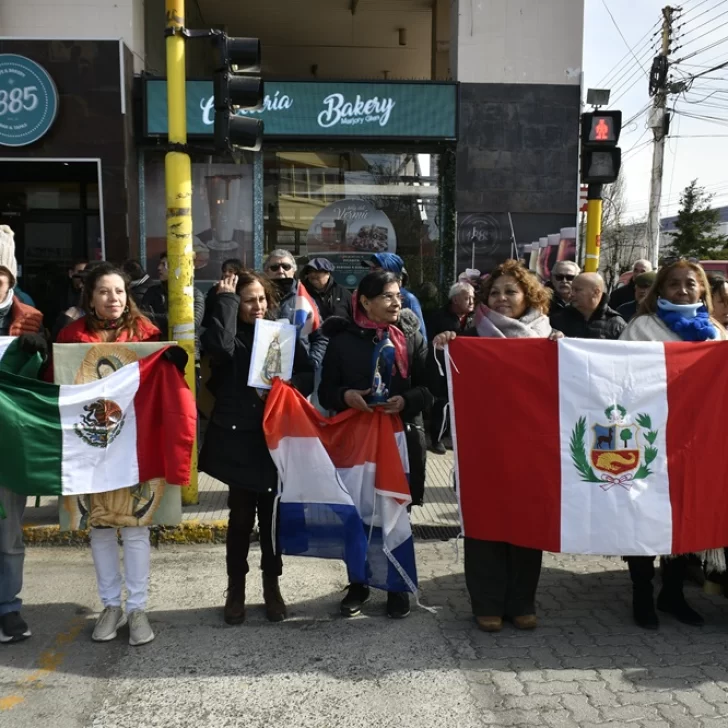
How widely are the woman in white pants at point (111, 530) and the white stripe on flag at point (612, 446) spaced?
7.23 feet

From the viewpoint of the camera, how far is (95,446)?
4086 mm

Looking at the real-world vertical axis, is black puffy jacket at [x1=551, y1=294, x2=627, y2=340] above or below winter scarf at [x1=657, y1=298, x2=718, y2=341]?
below

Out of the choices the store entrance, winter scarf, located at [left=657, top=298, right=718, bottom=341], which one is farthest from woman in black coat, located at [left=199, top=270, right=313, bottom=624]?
the store entrance

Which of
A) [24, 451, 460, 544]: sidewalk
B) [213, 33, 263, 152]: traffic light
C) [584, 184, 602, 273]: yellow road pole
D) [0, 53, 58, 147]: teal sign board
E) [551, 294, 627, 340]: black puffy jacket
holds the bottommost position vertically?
[24, 451, 460, 544]: sidewalk

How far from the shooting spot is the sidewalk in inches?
224

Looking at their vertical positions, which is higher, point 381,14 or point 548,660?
point 381,14

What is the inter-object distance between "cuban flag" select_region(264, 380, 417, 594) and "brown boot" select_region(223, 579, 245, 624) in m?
0.32

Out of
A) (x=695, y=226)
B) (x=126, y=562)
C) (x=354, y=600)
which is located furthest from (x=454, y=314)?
(x=695, y=226)

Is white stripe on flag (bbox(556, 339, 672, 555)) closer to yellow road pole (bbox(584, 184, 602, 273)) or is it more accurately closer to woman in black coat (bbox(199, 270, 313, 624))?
woman in black coat (bbox(199, 270, 313, 624))

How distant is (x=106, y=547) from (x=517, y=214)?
309 inches

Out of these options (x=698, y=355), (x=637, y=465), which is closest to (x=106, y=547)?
(x=637, y=465)

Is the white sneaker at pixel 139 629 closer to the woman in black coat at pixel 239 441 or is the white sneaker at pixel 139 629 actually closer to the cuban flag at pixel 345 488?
the woman in black coat at pixel 239 441

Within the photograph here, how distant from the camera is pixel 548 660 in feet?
12.5

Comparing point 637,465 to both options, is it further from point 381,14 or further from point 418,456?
point 381,14
